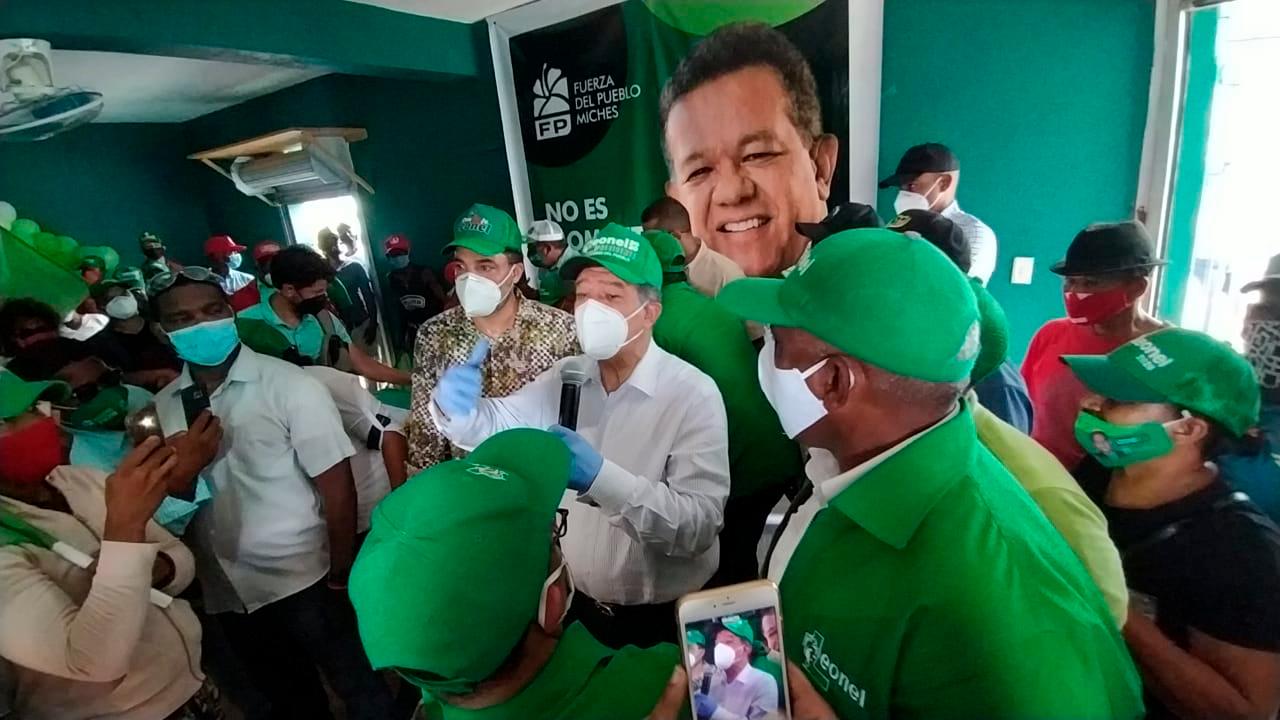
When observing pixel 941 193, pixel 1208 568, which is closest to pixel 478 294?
pixel 941 193

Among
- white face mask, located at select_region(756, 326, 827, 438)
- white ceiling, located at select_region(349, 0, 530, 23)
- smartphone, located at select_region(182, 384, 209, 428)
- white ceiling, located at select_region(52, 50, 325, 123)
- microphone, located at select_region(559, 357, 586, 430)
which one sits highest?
white ceiling, located at select_region(349, 0, 530, 23)

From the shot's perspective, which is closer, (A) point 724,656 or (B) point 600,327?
(A) point 724,656

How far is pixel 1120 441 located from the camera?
67 centimetres

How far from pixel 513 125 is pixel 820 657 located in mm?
1057

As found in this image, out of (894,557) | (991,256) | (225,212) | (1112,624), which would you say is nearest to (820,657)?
(894,557)

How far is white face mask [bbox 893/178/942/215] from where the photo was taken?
A: 97cm

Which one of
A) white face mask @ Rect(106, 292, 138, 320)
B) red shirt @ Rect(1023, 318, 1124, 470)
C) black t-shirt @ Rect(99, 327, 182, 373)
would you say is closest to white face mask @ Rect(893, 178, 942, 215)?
red shirt @ Rect(1023, 318, 1124, 470)

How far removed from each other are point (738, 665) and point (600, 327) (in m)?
0.49

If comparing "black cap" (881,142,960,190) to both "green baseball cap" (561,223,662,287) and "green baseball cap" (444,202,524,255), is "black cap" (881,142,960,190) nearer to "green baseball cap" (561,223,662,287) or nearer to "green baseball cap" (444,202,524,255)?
"green baseball cap" (561,223,662,287)

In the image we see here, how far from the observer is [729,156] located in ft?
3.60

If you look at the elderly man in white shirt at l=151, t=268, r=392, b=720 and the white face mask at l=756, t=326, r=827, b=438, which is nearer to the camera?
the white face mask at l=756, t=326, r=827, b=438

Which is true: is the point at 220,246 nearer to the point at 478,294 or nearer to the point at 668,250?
the point at 478,294

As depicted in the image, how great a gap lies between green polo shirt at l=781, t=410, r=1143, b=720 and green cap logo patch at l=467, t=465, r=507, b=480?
1.03 ft

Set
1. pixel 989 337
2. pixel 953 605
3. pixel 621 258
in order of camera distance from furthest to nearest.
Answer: pixel 621 258
pixel 989 337
pixel 953 605
